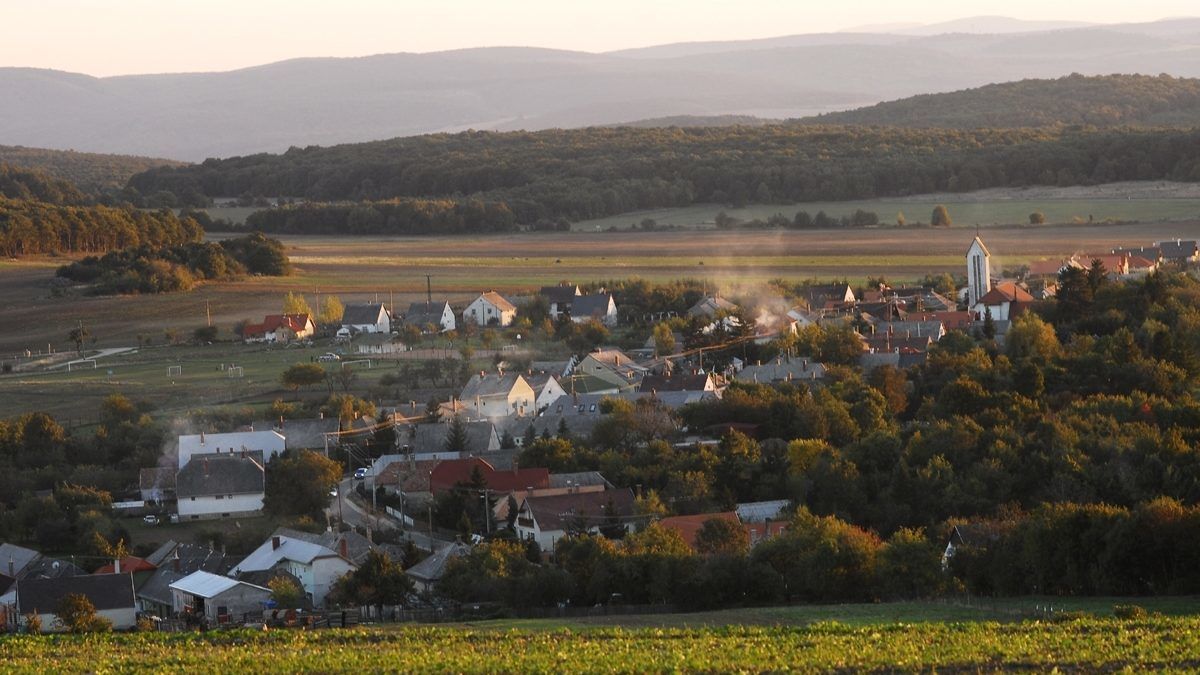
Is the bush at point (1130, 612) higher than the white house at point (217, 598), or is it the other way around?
the bush at point (1130, 612)

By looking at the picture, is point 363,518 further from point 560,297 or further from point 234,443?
point 560,297

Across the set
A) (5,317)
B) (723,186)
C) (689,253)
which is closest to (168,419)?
(5,317)

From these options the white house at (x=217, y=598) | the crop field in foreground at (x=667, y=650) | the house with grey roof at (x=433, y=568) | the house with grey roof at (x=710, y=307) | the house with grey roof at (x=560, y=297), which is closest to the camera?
the crop field in foreground at (x=667, y=650)

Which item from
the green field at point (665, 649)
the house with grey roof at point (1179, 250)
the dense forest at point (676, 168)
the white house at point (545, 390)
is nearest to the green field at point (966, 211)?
the dense forest at point (676, 168)

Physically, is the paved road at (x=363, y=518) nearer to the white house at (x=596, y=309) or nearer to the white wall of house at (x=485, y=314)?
the white house at (x=596, y=309)

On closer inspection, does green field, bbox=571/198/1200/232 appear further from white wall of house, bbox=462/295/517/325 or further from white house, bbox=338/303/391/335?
white house, bbox=338/303/391/335
